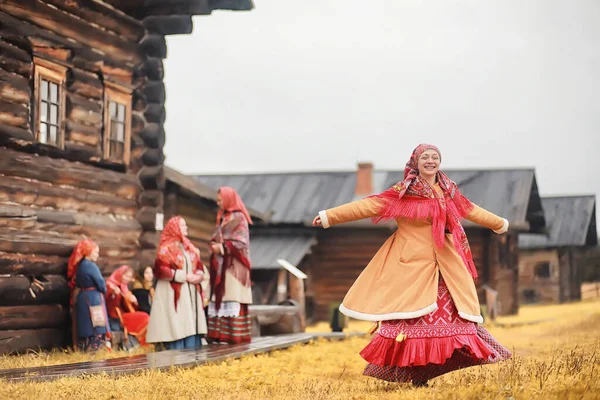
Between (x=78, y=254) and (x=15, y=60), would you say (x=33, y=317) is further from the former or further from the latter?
(x=15, y=60)

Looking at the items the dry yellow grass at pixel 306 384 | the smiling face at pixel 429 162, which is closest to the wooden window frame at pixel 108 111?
the dry yellow grass at pixel 306 384

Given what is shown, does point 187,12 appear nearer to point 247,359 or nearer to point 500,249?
point 247,359

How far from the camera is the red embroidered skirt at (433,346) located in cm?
721

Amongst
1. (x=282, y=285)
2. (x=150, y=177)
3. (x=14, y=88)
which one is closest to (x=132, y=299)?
(x=150, y=177)

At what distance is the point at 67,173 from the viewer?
12.1 meters

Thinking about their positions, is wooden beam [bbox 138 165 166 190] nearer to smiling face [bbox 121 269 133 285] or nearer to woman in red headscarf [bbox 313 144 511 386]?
smiling face [bbox 121 269 133 285]

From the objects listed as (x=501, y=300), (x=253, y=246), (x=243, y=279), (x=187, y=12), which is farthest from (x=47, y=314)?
(x=501, y=300)

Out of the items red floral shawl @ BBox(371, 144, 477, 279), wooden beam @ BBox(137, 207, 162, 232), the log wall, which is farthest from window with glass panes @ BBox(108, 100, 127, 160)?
red floral shawl @ BBox(371, 144, 477, 279)

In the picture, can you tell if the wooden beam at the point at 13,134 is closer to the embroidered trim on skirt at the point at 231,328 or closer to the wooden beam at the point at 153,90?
the wooden beam at the point at 153,90

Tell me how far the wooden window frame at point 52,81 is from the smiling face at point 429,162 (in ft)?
18.7

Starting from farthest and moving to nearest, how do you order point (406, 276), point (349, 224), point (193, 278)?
point (349, 224), point (193, 278), point (406, 276)

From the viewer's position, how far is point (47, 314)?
11.5 meters

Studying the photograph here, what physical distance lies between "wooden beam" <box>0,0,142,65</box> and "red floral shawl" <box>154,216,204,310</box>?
9.70 ft

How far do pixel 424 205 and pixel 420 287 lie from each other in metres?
0.71
